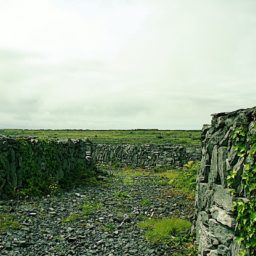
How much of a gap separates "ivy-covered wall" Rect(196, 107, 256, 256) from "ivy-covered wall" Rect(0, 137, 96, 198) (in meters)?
12.2

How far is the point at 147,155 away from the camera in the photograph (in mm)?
41531

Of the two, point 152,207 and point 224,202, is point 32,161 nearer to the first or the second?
point 152,207

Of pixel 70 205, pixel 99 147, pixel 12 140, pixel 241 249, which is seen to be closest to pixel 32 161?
pixel 12 140

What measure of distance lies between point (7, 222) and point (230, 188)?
926cm

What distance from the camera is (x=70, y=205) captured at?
1906 cm

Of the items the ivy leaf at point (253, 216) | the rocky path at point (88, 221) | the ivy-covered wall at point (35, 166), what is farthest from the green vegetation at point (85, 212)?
the ivy leaf at point (253, 216)

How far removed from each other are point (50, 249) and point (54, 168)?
13.1m

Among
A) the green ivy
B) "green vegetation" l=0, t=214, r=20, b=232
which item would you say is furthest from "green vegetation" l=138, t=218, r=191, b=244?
the green ivy

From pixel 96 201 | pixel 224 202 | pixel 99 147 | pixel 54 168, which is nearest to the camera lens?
pixel 224 202

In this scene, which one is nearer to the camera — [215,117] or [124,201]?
[215,117]

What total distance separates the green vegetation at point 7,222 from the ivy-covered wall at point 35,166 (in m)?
4.15

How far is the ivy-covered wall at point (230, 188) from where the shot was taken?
25.1 feet

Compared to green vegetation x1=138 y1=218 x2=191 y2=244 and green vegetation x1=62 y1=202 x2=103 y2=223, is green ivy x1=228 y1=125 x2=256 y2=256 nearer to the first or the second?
green vegetation x1=138 y1=218 x2=191 y2=244

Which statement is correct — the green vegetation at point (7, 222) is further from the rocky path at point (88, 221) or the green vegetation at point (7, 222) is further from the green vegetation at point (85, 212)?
the green vegetation at point (85, 212)
